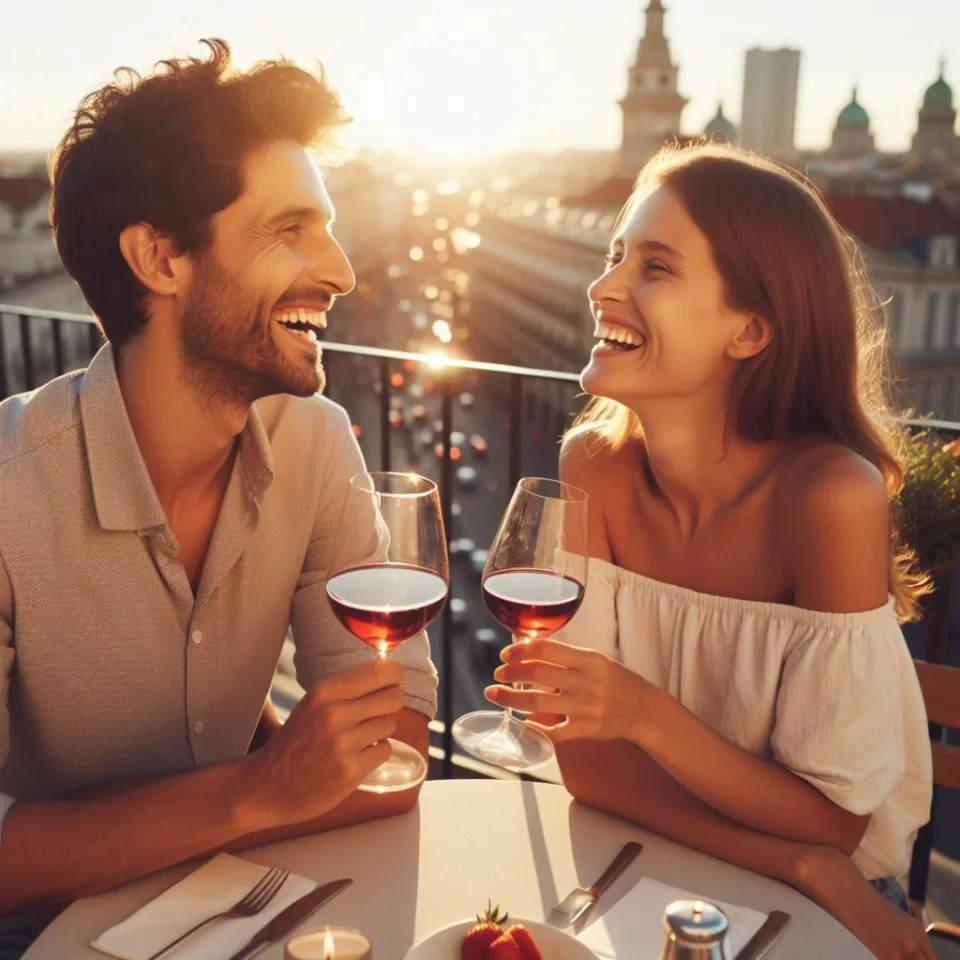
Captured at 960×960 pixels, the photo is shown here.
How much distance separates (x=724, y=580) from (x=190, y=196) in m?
1.15

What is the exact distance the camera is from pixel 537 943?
1.09m

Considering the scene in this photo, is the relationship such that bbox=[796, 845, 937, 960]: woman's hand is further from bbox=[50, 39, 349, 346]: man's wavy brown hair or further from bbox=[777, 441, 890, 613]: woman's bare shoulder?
bbox=[50, 39, 349, 346]: man's wavy brown hair

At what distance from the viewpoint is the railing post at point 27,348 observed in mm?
4375

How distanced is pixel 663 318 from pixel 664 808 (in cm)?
83

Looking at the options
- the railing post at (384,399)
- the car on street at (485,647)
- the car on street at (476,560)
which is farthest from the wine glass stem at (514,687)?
the car on street at (476,560)

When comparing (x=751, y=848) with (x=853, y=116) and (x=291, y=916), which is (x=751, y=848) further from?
(x=853, y=116)

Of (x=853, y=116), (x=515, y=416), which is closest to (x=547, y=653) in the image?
(x=515, y=416)

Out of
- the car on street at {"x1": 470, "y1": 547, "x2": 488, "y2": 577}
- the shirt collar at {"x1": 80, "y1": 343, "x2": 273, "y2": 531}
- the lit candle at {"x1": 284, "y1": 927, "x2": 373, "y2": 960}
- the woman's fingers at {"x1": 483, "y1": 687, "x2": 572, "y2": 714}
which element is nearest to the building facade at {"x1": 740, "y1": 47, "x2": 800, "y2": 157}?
the car on street at {"x1": 470, "y1": 547, "x2": 488, "y2": 577}

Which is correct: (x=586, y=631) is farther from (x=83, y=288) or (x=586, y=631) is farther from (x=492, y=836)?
(x=83, y=288)

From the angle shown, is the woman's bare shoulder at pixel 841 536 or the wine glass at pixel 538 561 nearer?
the wine glass at pixel 538 561

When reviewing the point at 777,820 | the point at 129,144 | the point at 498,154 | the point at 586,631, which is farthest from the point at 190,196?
the point at 498,154

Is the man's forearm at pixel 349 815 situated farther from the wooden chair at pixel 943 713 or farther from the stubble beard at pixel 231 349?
the wooden chair at pixel 943 713

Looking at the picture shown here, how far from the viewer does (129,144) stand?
72.2 inches

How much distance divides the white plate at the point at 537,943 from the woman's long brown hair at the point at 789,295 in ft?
3.66
